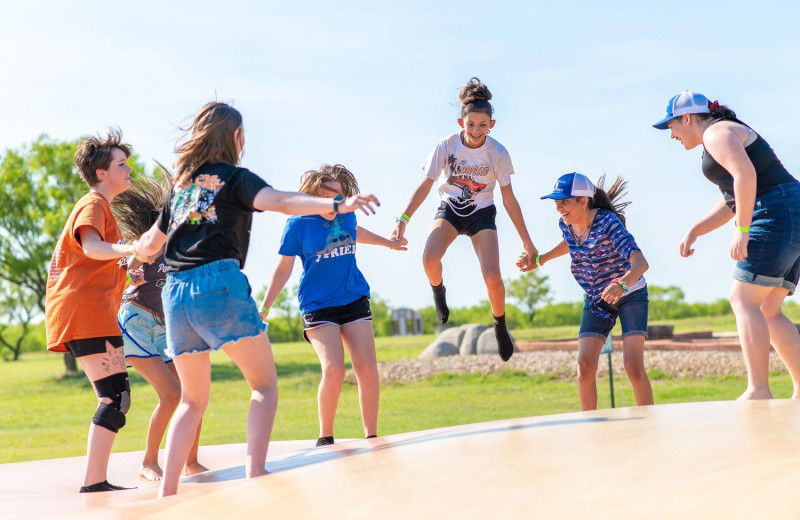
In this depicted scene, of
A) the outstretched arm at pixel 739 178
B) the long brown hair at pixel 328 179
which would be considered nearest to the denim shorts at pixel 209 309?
the long brown hair at pixel 328 179

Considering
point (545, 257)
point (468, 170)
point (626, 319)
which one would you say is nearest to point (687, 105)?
point (626, 319)

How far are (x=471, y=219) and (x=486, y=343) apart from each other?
14880 mm

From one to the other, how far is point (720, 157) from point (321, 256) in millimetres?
2550

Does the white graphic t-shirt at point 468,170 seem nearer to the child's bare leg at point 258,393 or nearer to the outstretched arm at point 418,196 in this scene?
the outstretched arm at point 418,196

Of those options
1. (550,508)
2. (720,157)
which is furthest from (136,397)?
(550,508)

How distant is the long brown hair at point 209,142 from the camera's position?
3.98m

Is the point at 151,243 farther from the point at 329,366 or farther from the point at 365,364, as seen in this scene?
the point at 365,364

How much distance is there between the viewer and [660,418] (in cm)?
360

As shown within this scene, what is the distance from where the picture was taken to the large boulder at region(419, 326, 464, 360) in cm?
2217

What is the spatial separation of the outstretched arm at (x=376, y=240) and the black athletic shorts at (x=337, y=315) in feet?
2.12

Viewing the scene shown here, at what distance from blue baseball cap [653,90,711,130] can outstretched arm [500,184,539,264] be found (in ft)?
5.48

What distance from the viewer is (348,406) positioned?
52.6ft

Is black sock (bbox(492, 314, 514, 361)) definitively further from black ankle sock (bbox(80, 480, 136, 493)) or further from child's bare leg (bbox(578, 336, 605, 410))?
black ankle sock (bbox(80, 480, 136, 493))

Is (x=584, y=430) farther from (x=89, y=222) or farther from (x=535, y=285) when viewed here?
(x=535, y=285)
